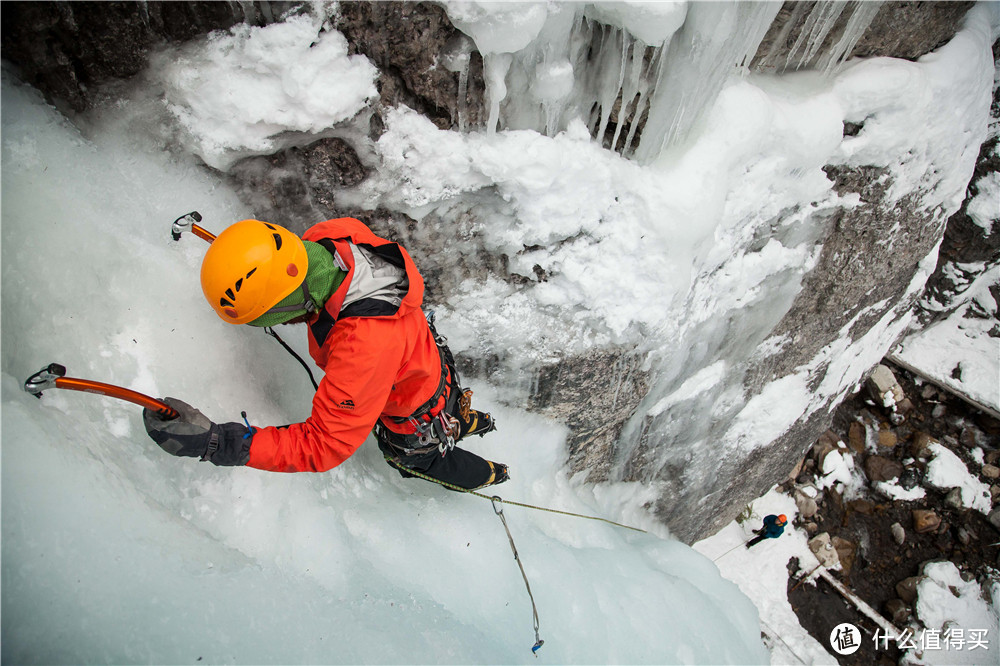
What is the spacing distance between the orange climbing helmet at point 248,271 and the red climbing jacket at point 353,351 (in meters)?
0.18

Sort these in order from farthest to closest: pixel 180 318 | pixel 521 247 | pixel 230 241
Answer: pixel 521 247 → pixel 180 318 → pixel 230 241

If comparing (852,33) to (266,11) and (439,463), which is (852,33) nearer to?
(266,11)

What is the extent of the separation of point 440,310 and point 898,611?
6.61 m

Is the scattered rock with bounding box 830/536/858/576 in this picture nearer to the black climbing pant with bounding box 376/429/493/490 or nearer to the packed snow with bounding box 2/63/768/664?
the packed snow with bounding box 2/63/768/664

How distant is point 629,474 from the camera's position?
388 centimetres

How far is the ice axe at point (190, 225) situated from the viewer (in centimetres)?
174

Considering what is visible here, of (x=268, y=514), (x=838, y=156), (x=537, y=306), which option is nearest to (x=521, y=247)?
(x=537, y=306)

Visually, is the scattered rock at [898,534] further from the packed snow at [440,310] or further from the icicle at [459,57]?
the icicle at [459,57]

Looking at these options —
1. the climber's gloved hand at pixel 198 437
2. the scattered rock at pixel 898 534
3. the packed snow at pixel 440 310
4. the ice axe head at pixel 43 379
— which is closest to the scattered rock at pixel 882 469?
the scattered rock at pixel 898 534

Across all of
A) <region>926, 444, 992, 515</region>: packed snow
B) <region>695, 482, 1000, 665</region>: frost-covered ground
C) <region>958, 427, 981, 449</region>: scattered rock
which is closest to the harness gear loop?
<region>695, 482, 1000, 665</region>: frost-covered ground

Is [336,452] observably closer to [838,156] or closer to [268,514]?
[268,514]

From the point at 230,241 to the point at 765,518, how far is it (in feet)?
20.9

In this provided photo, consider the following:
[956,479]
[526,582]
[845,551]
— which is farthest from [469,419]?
[956,479]

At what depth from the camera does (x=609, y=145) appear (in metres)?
2.46
